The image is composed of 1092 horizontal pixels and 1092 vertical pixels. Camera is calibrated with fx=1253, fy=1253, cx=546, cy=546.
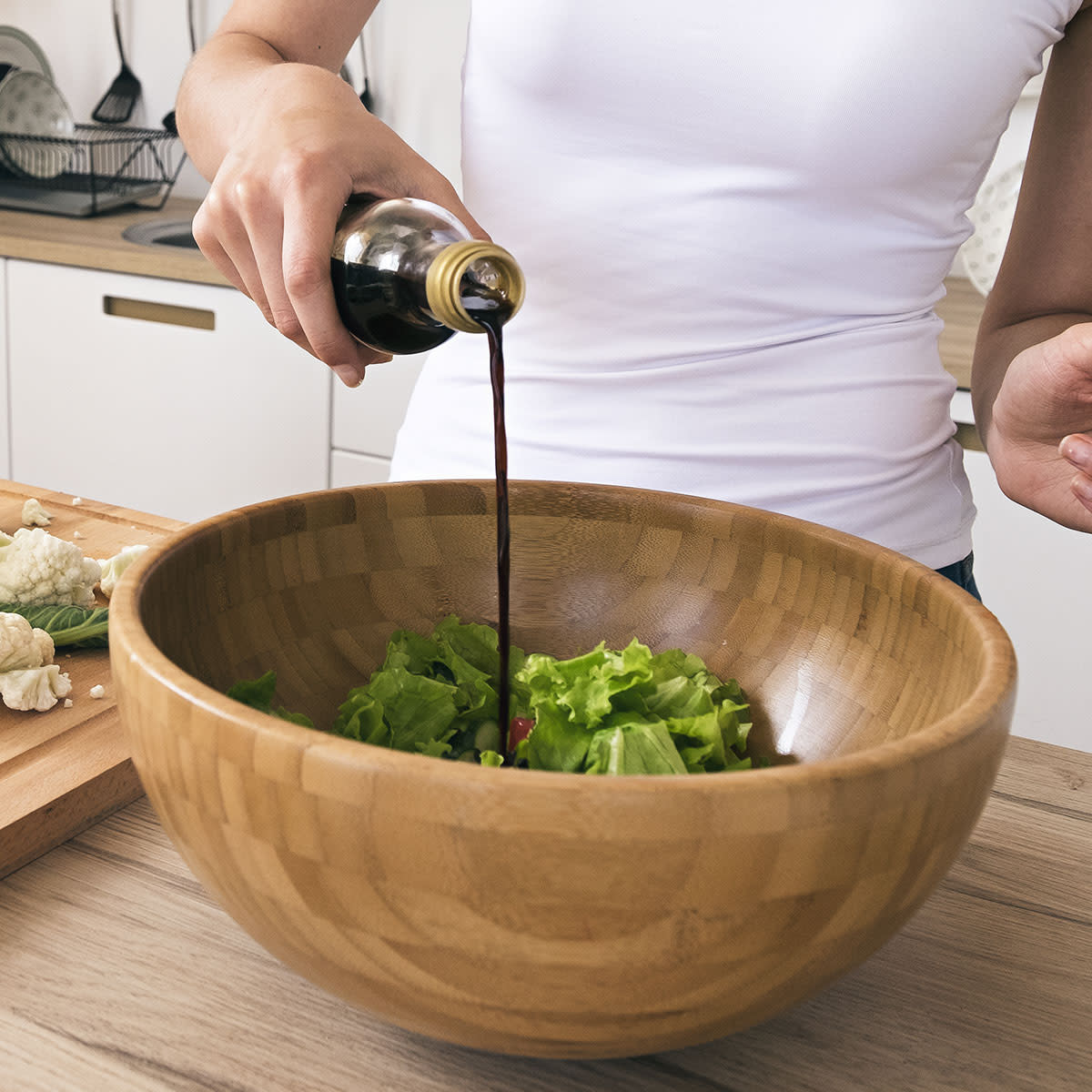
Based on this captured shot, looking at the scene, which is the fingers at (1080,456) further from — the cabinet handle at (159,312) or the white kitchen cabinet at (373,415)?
the cabinet handle at (159,312)

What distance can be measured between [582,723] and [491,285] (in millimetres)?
221

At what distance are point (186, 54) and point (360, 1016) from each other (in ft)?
9.10

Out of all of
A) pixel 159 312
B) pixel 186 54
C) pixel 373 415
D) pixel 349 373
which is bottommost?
pixel 373 415

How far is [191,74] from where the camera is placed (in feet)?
2.91

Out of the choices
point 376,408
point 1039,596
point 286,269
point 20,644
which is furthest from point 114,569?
point 1039,596

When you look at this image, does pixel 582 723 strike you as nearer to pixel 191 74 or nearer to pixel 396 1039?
pixel 396 1039

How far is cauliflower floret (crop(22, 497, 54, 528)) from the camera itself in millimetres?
1105

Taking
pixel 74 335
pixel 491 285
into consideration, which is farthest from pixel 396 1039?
pixel 74 335

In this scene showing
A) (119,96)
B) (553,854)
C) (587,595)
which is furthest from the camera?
(119,96)

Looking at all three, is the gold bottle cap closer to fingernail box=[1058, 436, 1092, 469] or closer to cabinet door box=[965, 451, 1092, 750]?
fingernail box=[1058, 436, 1092, 469]

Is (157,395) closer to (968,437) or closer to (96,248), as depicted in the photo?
(96,248)

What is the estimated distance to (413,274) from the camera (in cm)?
64

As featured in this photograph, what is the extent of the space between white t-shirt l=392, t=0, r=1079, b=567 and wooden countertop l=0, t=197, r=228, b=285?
1365 mm

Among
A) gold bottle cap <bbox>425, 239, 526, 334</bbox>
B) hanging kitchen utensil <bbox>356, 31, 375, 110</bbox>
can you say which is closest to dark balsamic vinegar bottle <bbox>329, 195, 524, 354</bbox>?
gold bottle cap <bbox>425, 239, 526, 334</bbox>
